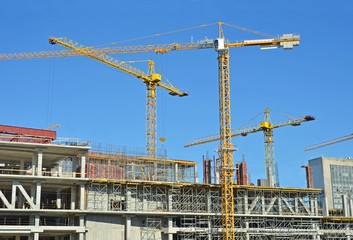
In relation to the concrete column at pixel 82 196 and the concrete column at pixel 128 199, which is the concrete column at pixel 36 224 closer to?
the concrete column at pixel 82 196

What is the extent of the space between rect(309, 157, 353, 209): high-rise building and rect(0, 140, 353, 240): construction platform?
6476 cm

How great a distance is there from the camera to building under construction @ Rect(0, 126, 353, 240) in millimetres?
69625

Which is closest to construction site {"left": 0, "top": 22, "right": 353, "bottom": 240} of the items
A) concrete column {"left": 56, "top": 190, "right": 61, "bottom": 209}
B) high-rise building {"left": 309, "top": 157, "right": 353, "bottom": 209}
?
concrete column {"left": 56, "top": 190, "right": 61, "bottom": 209}

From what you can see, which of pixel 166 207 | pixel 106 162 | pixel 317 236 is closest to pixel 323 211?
pixel 317 236

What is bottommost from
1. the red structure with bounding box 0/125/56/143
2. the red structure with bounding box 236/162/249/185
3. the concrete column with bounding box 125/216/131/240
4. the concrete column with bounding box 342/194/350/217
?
the concrete column with bounding box 125/216/131/240

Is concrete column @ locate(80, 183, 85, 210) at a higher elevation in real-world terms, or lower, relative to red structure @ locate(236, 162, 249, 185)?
lower

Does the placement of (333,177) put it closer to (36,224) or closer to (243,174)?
(243,174)

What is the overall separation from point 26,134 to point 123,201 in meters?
17.7

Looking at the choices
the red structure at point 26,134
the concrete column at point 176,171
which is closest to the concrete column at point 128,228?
the concrete column at point 176,171

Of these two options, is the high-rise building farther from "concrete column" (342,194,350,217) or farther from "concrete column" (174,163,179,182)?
"concrete column" (174,163,179,182)

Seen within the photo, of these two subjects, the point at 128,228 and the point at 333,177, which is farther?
the point at 333,177

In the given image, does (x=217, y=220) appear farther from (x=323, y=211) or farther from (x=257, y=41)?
(x=257, y=41)

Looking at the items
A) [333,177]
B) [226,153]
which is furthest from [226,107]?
[333,177]

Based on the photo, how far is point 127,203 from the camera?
73688 millimetres
